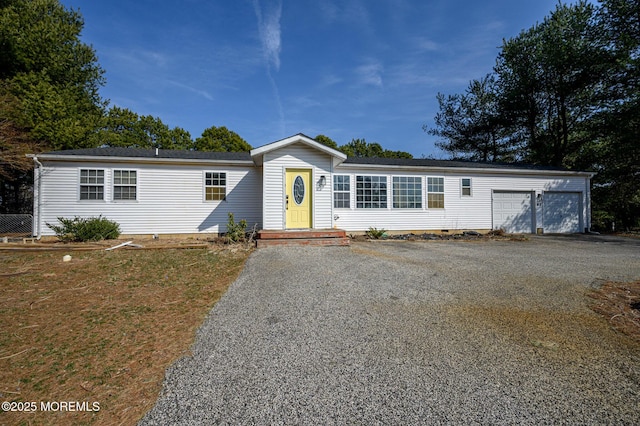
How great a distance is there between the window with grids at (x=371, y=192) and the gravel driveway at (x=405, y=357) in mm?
7147

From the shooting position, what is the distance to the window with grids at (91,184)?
10039mm

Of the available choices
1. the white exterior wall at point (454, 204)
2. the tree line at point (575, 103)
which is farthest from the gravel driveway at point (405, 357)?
the tree line at point (575, 103)

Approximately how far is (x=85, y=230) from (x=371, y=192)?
11.0 m

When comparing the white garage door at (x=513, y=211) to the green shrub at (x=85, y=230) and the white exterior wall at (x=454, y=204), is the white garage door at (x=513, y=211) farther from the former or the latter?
the green shrub at (x=85, y=230)

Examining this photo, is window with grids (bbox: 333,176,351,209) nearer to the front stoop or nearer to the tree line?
the front stoop

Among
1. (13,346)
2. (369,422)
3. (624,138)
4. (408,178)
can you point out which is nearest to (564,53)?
(624,138)

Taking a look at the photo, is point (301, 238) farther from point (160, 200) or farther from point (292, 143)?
point (160, 200)

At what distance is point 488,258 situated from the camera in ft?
23.8

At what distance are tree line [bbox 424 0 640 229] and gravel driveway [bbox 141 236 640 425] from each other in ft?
57.8

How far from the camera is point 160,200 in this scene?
10.7 m

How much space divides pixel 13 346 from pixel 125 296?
4.83 feet

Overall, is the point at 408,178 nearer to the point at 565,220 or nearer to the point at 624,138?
the point at 565,220

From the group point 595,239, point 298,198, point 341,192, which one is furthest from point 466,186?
point 298,198

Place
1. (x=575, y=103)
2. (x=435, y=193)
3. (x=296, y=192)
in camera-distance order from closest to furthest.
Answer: (x=296, y=192) → (x=435, y=193) → (x=575, y=103)
